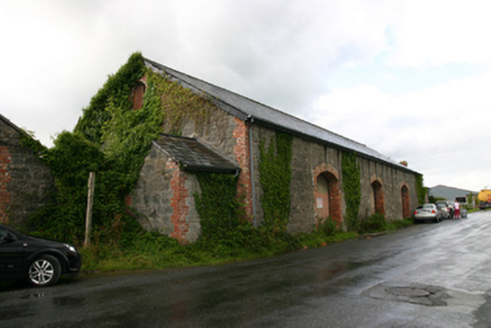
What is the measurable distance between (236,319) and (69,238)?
755 centimetres

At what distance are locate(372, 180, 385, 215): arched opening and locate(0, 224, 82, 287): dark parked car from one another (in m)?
20.2

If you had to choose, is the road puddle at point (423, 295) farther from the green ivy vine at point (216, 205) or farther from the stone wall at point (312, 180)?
the stone wall at point (312, 180)

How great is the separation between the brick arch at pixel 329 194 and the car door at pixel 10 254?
41.4 ft

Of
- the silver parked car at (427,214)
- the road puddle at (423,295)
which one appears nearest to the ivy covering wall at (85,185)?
the road puddle at (423,295)

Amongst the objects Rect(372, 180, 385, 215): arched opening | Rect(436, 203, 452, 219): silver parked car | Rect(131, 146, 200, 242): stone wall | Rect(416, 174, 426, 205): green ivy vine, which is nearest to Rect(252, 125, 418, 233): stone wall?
Rect(372, 180, 385, 215): arched opening

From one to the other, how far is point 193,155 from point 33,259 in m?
→ 5.74

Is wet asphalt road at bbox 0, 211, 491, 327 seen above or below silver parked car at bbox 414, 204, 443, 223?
below

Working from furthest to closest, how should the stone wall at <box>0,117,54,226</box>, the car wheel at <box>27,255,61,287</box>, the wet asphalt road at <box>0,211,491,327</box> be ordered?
the stone wall at <box>0,117,54,226</box> < the car wheel at <box>27,255,61,287</box> < the wet asphalt road at <box>0,211,491,327</box>

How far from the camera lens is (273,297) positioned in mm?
5348

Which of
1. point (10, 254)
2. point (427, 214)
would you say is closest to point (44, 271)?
point (10, 254)

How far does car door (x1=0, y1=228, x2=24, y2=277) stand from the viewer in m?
6.14

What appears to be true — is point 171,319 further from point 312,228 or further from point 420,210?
point 420,210

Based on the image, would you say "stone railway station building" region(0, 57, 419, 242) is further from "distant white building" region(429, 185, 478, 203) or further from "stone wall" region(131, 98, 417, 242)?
"distant white building" region(429, 185, 478, 203)

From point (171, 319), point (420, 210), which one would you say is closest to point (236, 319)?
point (171, 319)
